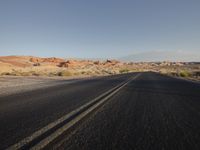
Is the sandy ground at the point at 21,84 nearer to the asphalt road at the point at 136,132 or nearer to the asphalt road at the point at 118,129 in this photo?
the asphalt road at the point at 118,129

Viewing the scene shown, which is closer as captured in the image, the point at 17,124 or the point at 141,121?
the point at 17,124

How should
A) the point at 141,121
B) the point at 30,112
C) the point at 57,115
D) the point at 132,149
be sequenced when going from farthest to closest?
the point at 30,112 → the point at 57,115 → the point at 141,121 → the point at 132,149

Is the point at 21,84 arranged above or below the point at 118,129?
below

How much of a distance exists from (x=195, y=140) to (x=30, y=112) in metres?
4.61

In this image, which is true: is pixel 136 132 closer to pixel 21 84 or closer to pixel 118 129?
pixel 118 129

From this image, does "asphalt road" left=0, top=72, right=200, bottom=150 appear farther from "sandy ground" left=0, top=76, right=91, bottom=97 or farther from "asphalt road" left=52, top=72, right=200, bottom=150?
"sandy ground" left=0, top=76, right=91, bottom=97

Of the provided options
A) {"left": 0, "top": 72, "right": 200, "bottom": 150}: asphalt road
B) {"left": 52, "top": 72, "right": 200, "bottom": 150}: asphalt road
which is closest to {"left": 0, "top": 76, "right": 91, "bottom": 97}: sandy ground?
{"left": 0, "top": 72, "right": 200, "bottom": 150}: asphalt road

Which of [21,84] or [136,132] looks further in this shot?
[21,84]

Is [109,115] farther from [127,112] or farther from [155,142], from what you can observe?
[155,142]

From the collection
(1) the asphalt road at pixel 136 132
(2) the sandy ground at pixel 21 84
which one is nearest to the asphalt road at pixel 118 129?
(1) the asphalt road at pixel 136 132

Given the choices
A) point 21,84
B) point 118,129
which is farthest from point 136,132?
point 21,84

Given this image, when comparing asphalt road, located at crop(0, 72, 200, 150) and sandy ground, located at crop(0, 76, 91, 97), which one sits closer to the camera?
asphalt road, located at crop(0, 72, 200, 150)

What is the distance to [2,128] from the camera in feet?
17.3

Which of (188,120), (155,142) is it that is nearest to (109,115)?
(188,120)
